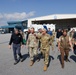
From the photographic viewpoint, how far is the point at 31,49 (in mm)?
8297

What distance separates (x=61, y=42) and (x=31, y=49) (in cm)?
141

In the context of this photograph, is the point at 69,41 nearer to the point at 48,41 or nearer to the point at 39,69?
the point at 48,41

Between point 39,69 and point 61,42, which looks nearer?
point 39,69

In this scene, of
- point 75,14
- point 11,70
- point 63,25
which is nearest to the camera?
point 11,70

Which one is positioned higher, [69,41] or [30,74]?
[69,41]

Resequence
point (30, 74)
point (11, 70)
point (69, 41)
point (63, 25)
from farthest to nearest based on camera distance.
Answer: point (63, 25) < point (69, 41) < point (11, 70) < point (30, 74)

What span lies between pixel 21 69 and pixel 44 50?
1.22 metres

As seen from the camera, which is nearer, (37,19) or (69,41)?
(69,41)

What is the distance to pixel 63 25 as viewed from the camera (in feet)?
235

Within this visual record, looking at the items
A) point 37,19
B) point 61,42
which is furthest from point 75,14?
point 61,42

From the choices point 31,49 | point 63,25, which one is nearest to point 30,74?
point 31,49

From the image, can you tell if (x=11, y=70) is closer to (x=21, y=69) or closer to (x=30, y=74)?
(x=21, y=69)

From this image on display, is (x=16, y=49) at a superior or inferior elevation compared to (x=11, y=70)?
superior

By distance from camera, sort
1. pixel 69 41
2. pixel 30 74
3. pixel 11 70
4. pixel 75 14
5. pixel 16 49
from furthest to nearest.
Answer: pixel 75 14 → pixel 16 49 → pixel 69 41 → pixel 11 70 → pixel 30 74
